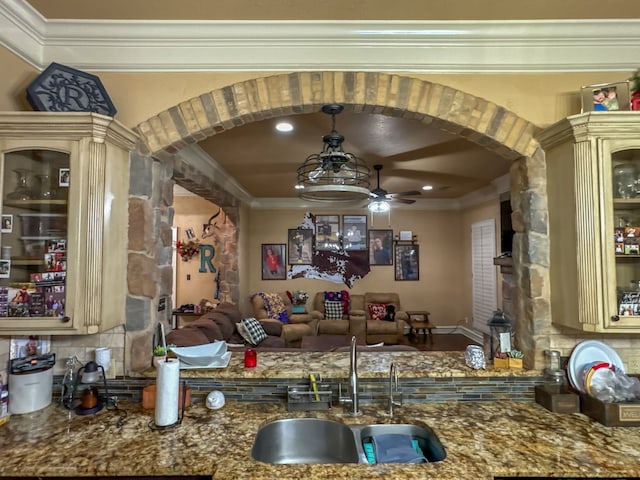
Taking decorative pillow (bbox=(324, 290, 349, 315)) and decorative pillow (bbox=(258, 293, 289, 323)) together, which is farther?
decorative pillow (bbox=(324, 290, 349, 315))

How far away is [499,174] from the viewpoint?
468 centimetres

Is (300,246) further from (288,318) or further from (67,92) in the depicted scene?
(67,92)

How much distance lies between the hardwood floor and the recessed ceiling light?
4.38 metres

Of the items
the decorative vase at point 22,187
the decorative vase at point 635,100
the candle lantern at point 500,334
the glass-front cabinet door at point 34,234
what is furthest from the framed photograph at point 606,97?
the decorative vase at point 22,187

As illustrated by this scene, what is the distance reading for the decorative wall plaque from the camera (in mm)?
1569

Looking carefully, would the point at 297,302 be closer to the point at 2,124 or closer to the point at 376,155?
the point at 376,155

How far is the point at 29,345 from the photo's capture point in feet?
5.51

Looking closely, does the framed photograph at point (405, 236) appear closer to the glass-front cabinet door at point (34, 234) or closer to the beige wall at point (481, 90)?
the beige wall at point (481, 90)

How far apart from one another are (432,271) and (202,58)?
6.12 meters

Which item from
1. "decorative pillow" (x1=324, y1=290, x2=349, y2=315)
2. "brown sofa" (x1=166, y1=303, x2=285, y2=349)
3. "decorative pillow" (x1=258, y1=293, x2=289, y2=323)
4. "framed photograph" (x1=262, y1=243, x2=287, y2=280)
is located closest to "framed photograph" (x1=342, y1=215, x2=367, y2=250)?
"decorative pillow" (x1=324, y1=290, x2=349, y2=315)

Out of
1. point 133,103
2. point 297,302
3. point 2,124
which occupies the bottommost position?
point 297,302

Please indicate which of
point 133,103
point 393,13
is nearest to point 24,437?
point 133,103

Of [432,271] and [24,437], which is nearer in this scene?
[24,437]

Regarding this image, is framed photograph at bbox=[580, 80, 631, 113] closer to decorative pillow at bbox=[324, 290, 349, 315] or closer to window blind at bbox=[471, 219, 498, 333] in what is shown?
window blind at bbox=[471, 219, 498, 333]
